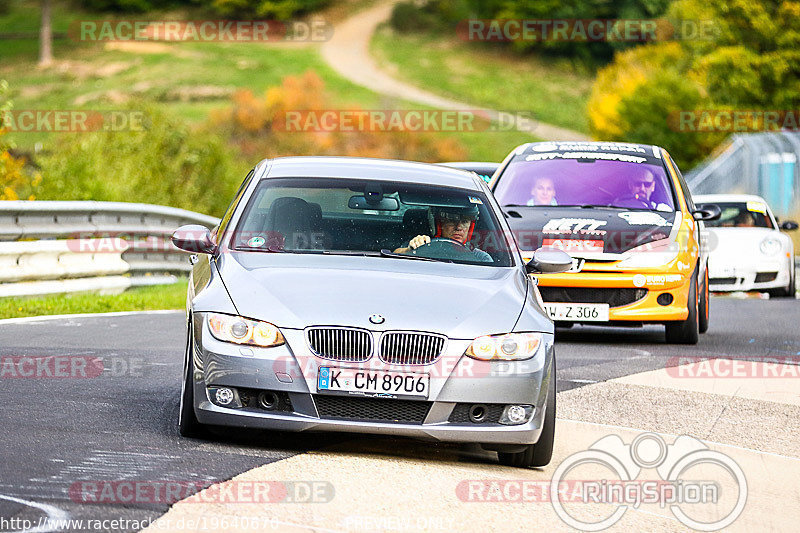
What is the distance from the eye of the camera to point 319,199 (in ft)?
28.5

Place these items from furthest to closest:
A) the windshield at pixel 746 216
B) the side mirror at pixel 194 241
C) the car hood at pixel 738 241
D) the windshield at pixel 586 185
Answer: the windshield at pixel 746 216, the car hood at pixel 738 241, the windshield at pixel 586 185, the side mirror at pixel 194 241

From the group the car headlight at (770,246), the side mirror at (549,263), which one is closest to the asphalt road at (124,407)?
the side mirror at (549,263)

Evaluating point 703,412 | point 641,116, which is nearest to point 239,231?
point 703,412

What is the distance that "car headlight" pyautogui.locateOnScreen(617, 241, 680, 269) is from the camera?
1303 centimetres

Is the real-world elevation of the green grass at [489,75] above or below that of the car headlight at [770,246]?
below

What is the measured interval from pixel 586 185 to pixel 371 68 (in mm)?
90203

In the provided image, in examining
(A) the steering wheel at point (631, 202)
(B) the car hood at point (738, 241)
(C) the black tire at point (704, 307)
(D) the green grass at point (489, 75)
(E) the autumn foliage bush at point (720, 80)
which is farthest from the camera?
(D) the green grass at point (489, 75)

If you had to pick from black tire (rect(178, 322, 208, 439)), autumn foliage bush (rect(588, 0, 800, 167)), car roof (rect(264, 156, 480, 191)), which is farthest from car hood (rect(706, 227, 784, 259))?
autumn foliage bush (rect(588, 0, 800, 167))

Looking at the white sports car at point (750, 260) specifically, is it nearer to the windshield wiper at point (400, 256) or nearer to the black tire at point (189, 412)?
the windshield wiper at point (400, 256)

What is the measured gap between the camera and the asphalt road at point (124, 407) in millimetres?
6176

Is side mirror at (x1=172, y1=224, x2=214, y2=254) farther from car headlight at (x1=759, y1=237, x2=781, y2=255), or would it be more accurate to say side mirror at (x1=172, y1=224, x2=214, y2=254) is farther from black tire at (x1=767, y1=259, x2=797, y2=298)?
black tire at (x1=767, y1=259, x2=797, y2=298)

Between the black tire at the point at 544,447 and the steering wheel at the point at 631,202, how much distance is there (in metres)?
6.63

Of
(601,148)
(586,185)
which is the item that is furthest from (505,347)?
(601,148)

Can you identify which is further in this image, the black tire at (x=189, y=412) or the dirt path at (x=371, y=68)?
the dirt path at (x=371, y=68)
